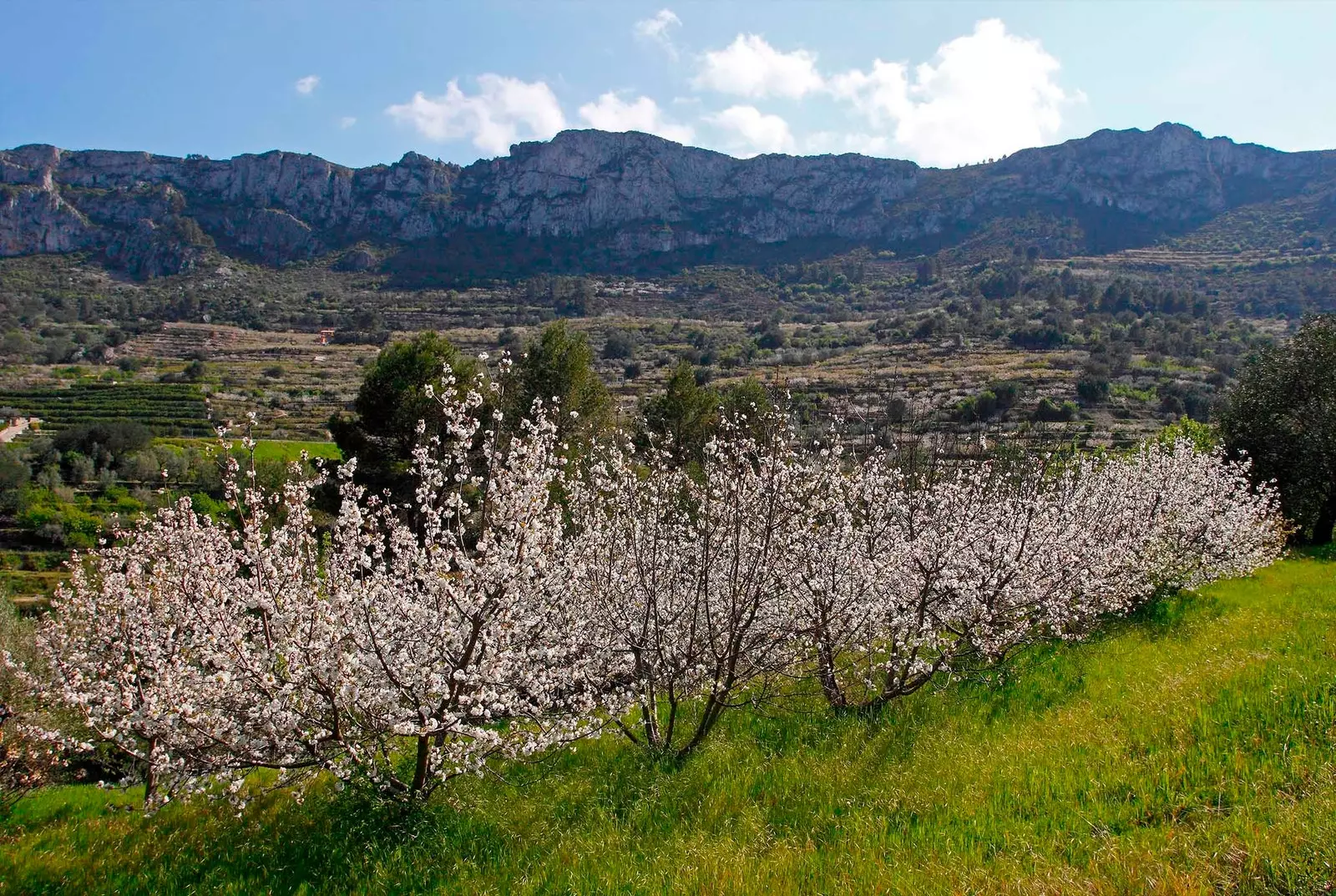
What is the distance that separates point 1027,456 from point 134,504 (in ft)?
201

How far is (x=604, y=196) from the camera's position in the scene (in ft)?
596

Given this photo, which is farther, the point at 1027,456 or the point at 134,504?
the point at 134,504

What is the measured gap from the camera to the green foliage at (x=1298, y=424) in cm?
2666

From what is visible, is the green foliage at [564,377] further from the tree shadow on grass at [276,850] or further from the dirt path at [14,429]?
the dirt path at [14,429]

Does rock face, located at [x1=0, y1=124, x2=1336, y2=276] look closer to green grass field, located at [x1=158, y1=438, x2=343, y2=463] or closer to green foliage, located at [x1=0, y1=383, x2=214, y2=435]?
green foliage, located at [x1=0, y1=383, x2=214, y2=435]

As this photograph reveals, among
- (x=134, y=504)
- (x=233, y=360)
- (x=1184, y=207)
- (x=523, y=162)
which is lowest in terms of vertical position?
(x=134, y=504)

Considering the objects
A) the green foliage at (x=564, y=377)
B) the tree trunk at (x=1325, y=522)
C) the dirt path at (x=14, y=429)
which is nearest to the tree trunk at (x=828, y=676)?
the green foliage at (x=564, y=377)

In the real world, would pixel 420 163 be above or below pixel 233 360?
above

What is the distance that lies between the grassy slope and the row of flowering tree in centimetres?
53

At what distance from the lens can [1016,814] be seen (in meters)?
4.77

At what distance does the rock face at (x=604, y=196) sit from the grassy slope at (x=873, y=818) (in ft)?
543

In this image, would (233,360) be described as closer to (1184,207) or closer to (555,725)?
(555,725)

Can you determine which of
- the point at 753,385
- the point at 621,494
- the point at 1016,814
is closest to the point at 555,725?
the point at 621,494

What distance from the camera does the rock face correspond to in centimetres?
15025
